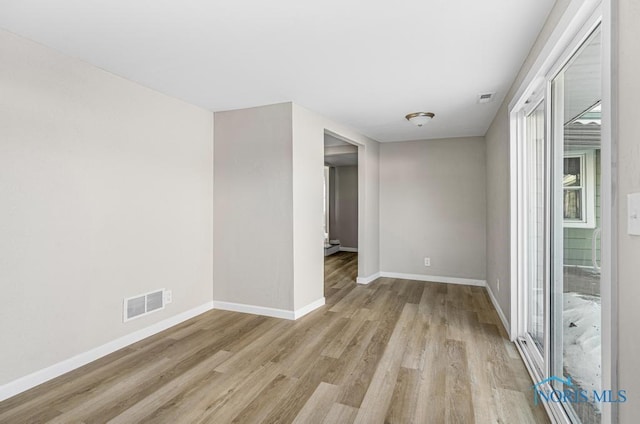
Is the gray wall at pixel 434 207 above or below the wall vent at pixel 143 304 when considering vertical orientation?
above

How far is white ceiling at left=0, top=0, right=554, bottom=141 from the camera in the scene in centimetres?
185

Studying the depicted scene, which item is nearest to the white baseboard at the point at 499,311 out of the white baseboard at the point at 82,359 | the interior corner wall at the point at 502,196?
the interior corner wall at the point at 502,196

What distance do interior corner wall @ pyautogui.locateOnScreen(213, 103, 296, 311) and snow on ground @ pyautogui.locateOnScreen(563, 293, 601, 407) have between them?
2.40 m

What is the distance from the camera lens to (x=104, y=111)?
2.72 m

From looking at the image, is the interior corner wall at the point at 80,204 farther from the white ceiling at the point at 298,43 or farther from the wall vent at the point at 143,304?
the white ceiling at the point at 298,43

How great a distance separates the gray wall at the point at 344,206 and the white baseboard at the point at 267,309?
15.3 ft

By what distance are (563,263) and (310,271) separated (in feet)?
8.26

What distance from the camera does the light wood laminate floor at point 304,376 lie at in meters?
→ 1.99

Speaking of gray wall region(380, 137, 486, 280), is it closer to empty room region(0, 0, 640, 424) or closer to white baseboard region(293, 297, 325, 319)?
empty room region(0, 0, 640, 424)

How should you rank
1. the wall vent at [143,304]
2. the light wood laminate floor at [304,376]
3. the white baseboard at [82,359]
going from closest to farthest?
the light wood laminate floor at [304,376] < the white baseboard at [82,359] < the wall vent at [143,304]

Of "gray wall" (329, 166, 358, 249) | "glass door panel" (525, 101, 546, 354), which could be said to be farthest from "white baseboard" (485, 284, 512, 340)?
"gray wall" (329, 166, 358, 249)

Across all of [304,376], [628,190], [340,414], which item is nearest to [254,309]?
[304,376]

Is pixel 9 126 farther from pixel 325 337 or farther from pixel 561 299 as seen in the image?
pixel 561 299

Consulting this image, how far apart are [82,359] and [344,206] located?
6.82 m
